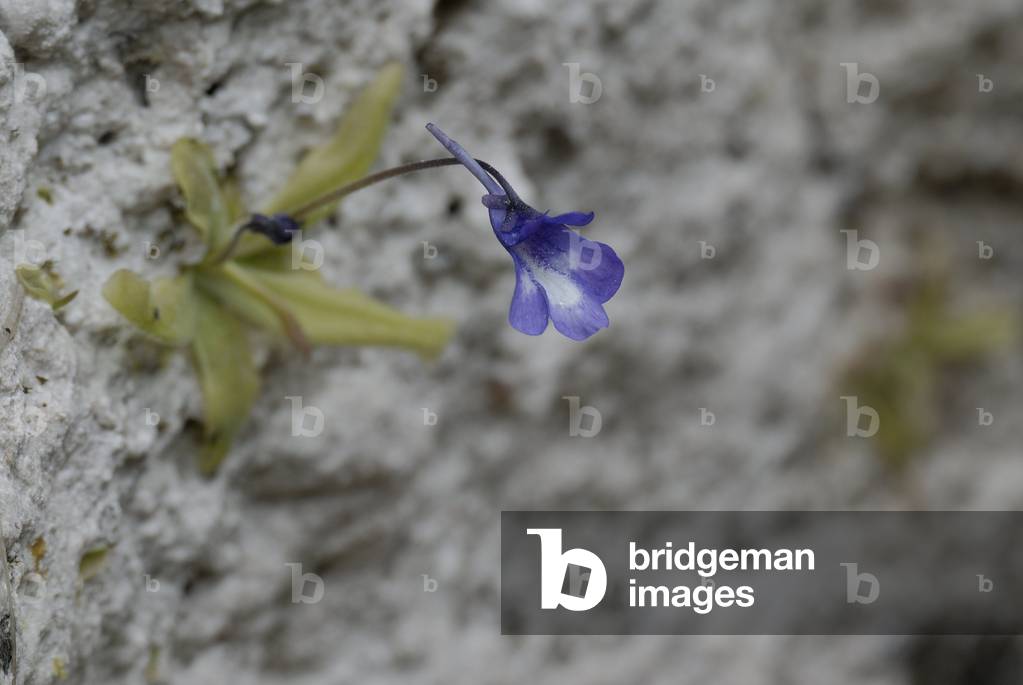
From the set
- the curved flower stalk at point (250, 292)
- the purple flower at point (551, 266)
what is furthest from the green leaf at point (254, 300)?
the purple flower at point (551, 266)

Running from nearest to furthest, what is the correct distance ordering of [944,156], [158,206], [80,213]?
[80,213] < [158,206] < [944,156]

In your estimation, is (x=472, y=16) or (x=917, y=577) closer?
(x=472, y=16)

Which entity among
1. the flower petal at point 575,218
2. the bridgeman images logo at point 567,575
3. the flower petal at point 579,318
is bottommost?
the bridgeman images logo at point 567,575

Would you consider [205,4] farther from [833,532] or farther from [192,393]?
[833,532]

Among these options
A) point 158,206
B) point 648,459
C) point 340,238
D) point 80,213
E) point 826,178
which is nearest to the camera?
point 80,213

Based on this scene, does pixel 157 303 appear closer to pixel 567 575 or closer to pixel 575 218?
pixel 575 218

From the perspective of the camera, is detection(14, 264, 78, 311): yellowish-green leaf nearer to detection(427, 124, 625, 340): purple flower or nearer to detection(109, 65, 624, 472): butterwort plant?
detection(109, 65, 624, 472): butterwort plant

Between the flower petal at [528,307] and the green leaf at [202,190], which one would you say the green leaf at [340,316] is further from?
the flower petal at [528,307]

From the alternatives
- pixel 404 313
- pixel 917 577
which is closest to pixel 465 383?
pixel 404 313

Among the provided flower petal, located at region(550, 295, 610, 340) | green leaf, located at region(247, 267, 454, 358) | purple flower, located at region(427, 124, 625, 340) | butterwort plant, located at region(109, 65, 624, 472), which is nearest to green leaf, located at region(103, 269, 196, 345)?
butterwort plant, located at region(109, 65, 624, 472)
